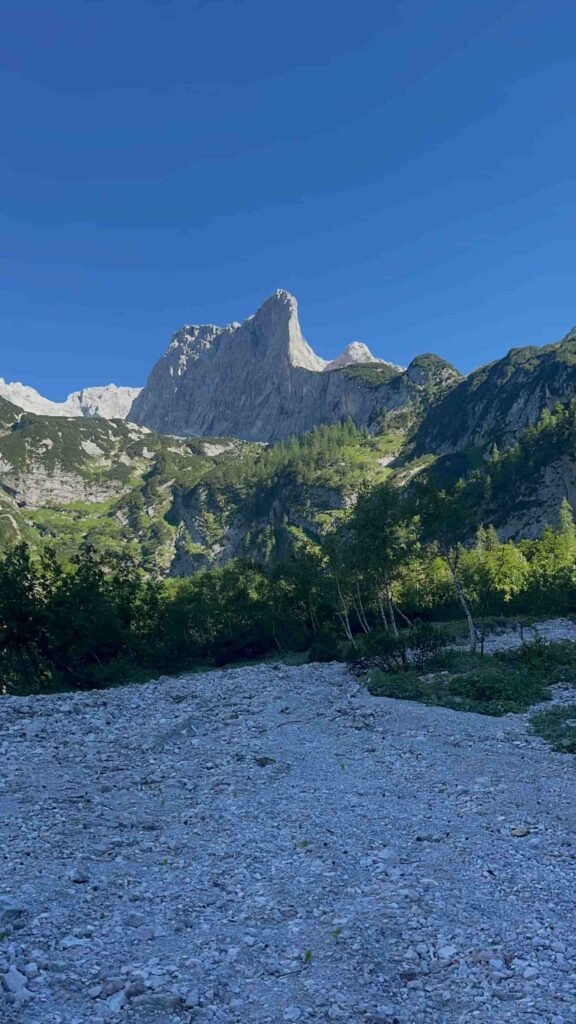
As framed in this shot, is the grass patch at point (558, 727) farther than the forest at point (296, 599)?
No

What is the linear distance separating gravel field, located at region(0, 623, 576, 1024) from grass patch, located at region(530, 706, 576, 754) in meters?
0.61

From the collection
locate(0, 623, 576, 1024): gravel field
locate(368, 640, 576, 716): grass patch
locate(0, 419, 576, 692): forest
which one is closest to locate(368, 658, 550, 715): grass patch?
locate(368, 640, 576, 716): grass patch

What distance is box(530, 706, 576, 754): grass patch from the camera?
1964 centimetres

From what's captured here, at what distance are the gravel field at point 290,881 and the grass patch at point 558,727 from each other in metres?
0.61

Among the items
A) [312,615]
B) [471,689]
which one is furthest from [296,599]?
[471,689]

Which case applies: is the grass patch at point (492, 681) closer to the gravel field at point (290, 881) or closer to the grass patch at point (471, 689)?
the grass patch at point (471, 689)

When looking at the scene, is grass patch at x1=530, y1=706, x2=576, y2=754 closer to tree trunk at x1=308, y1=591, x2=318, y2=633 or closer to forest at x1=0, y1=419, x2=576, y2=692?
forest at x1=0, y1=419, x2=576, y2=692

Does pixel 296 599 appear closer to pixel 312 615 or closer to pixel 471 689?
pixel 312 615

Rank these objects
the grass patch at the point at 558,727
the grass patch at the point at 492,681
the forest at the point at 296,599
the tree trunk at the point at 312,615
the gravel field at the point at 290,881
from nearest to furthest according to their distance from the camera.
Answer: the gravel field at the point at 290,881
the grass patch at the point at 558,727
the grass patch at the point at 492,681
the forest at the point at 296,599
the tree trunk at the point at 312,615

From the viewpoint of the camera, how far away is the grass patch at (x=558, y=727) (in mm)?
19641

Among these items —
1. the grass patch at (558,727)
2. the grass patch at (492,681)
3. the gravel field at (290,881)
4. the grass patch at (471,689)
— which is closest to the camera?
the gravel field at (290,881)

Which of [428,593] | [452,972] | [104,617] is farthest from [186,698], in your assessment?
[428,593]

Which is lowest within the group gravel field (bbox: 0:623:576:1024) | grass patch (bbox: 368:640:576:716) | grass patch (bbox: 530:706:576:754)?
grass patch (bbox: 368:640:576:716)

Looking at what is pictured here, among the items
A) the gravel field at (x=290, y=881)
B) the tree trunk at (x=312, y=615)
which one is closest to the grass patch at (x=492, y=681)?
the gravel field at (x=290, y=881)
